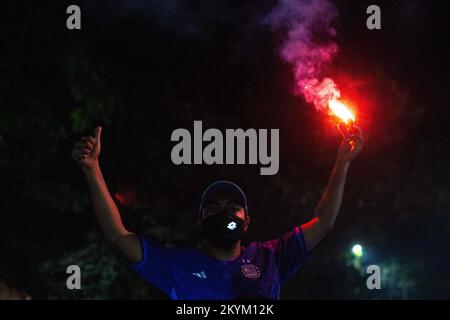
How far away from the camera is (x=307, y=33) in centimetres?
798

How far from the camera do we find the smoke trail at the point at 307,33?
26.2 ft

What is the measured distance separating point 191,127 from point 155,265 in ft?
18.0

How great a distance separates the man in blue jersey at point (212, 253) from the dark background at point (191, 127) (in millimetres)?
4787

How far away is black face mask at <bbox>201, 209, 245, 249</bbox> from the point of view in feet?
11.7

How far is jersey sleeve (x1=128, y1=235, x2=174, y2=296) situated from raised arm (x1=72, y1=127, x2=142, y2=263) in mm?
29

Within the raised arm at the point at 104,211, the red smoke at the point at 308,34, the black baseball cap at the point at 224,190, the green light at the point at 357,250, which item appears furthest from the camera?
the green light at the point at 357,250

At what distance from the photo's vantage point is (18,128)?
29.7ft

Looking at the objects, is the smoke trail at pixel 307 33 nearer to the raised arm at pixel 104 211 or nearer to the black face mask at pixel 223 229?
the black face mask at pixel 223 229

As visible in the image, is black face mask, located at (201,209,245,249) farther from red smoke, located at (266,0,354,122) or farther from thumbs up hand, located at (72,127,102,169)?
red smoke, located at (266,0,354,122)

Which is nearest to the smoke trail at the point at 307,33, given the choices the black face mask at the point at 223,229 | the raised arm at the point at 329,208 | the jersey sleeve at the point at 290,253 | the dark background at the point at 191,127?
the dark background at the point at 191,127

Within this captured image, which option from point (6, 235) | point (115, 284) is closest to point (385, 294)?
point (115, 284)

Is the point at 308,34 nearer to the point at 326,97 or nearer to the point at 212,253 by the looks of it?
the point at 326,97

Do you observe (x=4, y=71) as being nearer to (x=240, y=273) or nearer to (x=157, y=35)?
(x=157, y=35)

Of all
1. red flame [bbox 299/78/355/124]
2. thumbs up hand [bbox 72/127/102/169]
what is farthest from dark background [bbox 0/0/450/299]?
thumbs up hand [bbox 72/127/102/169]
